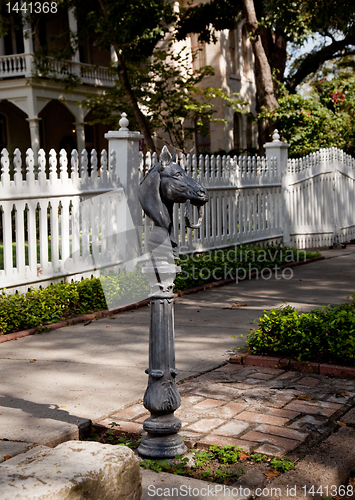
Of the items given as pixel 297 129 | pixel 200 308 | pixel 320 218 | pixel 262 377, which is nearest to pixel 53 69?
pixel 297 129

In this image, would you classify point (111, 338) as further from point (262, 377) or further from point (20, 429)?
point (20, 429)

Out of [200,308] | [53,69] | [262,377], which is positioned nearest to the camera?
[262,377]

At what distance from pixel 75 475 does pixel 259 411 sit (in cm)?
182

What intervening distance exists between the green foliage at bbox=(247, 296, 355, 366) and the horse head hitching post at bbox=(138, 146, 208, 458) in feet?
6.27

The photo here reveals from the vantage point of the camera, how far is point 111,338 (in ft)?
20.1

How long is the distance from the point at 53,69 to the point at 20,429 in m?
18.0

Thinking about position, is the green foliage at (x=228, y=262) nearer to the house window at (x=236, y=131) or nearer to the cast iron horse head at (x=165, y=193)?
the cast iron horse head at (x=165, y=193)

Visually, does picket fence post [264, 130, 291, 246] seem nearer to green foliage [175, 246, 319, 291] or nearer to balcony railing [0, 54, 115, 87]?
green foliage [175, 246, 319, 291]

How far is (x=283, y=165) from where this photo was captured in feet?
42.4

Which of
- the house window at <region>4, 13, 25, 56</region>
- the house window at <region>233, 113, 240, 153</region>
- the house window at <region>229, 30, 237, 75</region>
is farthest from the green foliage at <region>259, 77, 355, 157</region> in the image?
the house window at <region>4, 13, 25, 56</region>

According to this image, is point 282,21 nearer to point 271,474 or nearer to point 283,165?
point 283,165

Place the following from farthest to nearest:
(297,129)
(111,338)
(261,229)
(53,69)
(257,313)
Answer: (53,69)
(297,129)
(261,229)
(257,313)
(111,338)

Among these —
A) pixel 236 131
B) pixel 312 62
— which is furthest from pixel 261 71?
pixel 236 131

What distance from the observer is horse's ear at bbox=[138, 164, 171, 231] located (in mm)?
3385
